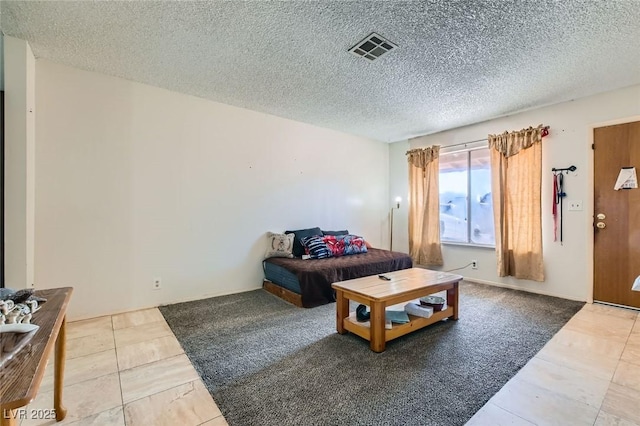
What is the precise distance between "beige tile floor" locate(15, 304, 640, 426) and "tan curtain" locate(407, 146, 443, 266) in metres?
2.36

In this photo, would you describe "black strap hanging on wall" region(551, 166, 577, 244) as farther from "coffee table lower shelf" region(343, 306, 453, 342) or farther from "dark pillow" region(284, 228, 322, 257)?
"dark pillow" region(284, 228, 322, 257)

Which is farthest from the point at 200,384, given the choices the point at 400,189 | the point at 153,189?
the point at 400,189

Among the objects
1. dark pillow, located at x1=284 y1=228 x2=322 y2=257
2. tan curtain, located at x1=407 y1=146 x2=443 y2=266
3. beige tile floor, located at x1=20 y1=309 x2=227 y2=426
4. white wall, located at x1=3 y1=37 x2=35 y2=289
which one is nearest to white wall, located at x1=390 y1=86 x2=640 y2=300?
tan curtain, located at x1=407 y1=146 x2=443 y2=266

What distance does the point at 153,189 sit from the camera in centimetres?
324

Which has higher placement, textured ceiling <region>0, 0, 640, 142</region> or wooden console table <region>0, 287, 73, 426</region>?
textured ceiling <region>0, 0, 640, 142</region>

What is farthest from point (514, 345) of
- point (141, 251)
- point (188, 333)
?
point (141, 251)

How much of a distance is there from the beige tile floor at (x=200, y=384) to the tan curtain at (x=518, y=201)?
1.30m

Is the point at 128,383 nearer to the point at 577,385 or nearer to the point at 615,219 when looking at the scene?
the point at 577,385

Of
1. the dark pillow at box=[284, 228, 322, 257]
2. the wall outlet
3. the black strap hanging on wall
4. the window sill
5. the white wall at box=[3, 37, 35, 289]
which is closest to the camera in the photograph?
the white wall at box=[3, 37, 35, 289]

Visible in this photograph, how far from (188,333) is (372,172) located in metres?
4.11

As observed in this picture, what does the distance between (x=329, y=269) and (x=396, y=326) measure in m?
1.19

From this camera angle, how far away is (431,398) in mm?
1677

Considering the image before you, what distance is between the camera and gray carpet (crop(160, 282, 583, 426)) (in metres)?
1.59

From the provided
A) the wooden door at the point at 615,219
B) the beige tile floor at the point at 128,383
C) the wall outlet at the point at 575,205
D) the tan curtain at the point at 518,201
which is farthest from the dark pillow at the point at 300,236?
the wooden door at the point at 615,219
